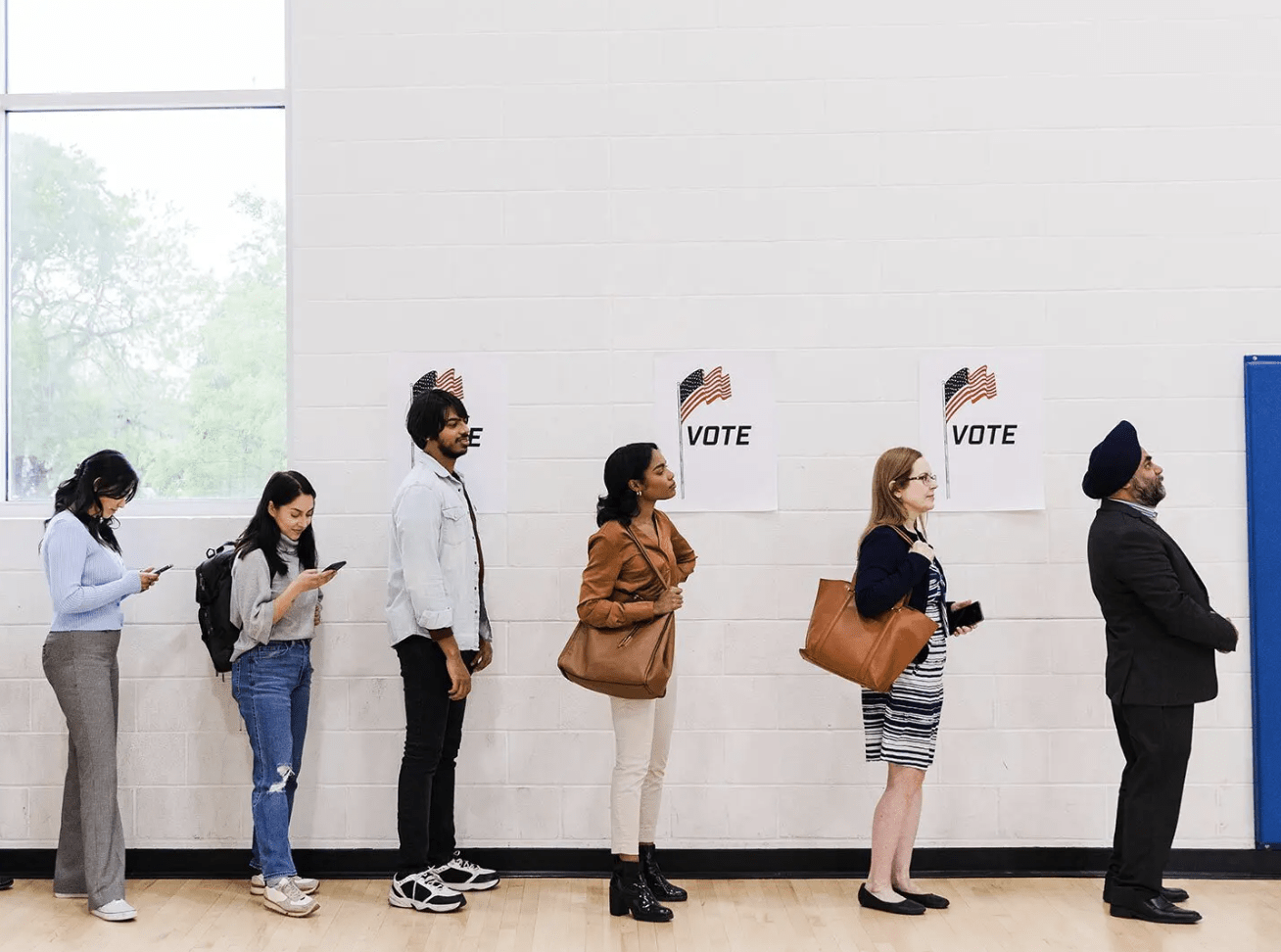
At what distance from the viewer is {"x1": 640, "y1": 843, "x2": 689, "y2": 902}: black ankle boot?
3.69 metres

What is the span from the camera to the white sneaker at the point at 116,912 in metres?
3.56

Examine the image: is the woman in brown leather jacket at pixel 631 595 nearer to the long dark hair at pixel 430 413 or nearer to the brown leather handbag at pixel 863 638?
the brown leather handbag at pixel 863 638

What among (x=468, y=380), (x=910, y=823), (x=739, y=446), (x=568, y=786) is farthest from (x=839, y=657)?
(x=468, y=380)

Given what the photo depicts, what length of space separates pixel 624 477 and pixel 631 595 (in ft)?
1.25

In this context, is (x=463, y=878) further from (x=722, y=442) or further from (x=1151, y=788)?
(x=1151, y=788)

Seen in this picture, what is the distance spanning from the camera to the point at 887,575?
3408mm

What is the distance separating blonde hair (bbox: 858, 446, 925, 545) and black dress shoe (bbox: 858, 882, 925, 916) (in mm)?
1219

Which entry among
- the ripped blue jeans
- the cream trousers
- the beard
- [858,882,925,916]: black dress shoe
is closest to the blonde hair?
the beard

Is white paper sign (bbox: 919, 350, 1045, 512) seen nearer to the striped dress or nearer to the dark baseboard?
the striped dress

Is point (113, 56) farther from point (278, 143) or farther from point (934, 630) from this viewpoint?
point (934, 630)

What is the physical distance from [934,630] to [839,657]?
0.31m

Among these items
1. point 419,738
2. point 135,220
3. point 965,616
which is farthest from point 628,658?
point 135,220

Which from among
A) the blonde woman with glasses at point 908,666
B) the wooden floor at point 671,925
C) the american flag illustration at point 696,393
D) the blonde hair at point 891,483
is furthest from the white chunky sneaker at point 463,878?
the blonde hair at point 891,483

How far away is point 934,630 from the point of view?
344 cm
